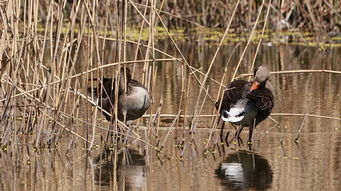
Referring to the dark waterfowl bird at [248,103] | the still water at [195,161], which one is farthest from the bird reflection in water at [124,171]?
the dark waterfowl bird at [248,103]

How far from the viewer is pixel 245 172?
7.82m

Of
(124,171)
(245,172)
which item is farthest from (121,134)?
Result: (245,172)

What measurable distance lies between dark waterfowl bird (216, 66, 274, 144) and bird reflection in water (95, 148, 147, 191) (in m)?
0.96

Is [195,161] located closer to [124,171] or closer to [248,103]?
[124,171]

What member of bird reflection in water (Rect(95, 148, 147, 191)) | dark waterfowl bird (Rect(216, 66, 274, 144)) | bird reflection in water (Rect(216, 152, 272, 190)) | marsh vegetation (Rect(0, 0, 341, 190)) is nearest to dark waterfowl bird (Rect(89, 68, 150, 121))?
marsh vegetation (Rect(0, 0, 341, 190))

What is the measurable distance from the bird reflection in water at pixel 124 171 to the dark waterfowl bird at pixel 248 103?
0.96 meters

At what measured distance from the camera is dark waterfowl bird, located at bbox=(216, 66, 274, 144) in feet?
29.8

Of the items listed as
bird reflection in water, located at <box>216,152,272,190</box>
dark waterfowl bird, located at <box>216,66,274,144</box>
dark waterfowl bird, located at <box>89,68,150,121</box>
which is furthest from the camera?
dark waterfowl bird, located at <box>89,68,150,121</box>

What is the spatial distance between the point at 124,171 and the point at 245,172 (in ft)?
3.06

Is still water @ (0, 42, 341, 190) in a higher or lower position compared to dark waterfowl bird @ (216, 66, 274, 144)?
lower

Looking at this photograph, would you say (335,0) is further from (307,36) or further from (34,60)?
(34,60)

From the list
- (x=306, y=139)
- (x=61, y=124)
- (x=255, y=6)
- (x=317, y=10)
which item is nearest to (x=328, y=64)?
(x=317, y=10)

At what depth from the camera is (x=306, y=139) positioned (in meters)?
9.22

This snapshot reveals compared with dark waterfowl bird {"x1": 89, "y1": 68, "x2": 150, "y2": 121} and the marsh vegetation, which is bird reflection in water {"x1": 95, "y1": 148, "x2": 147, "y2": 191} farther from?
dark waterfowl bird {"x1": 89, "y1": 68, "x2": 150, "y2": 121}
